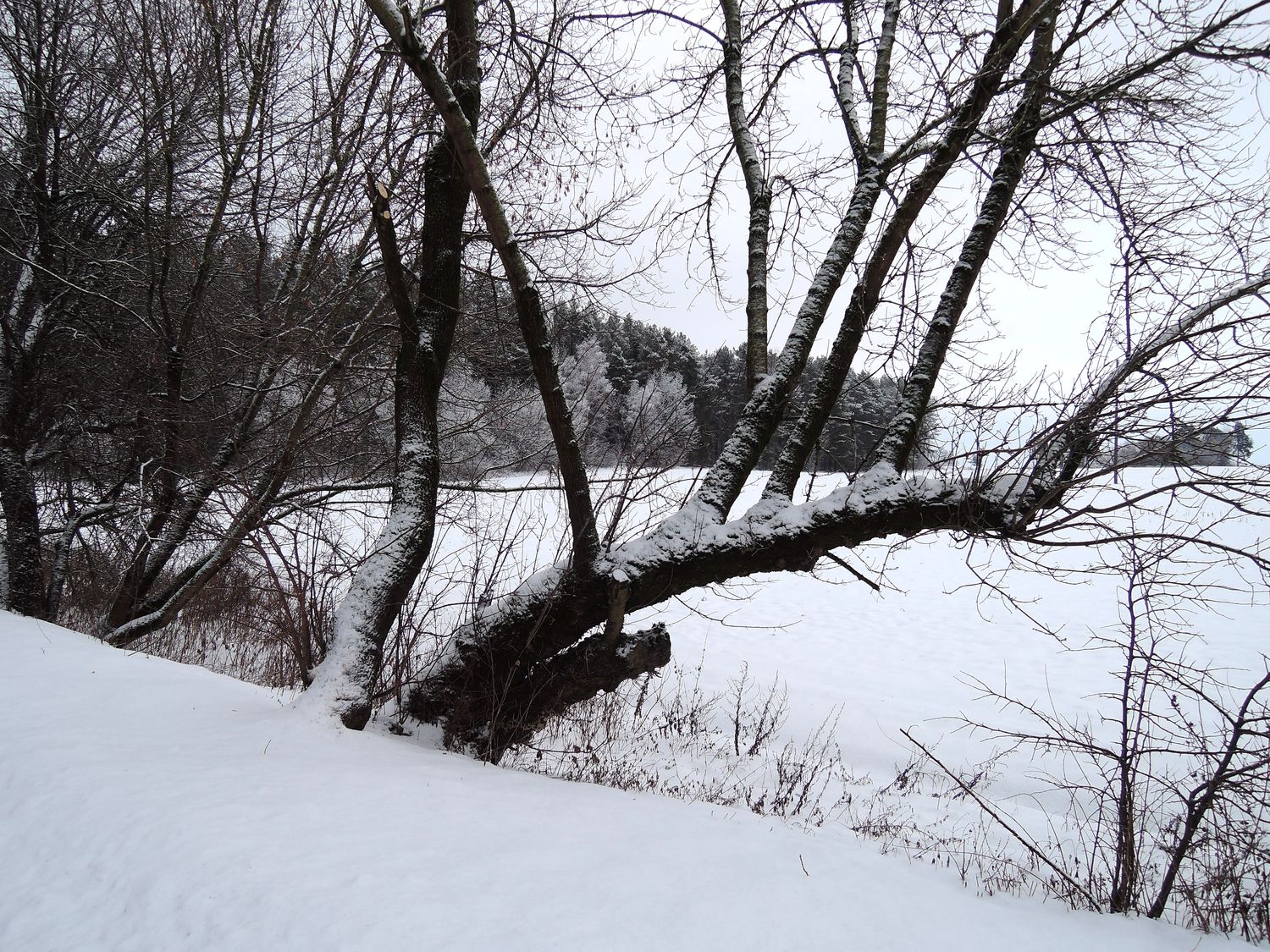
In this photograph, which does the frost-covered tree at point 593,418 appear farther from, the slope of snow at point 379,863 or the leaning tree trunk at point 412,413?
the slope of snow at point 379,863

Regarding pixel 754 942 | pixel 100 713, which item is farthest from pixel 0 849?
pixel 754 942

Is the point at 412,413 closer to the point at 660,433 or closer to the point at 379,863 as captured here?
the point at 660,433

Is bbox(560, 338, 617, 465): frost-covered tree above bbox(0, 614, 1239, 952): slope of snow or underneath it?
above

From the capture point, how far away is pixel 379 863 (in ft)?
5.82

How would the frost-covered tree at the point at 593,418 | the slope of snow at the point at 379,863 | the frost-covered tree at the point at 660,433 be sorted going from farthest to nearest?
the frost-covered tree at the point at 593,418 → the frost-covered tree at the point at 660,433 → the slope of snow at the point at 379,863

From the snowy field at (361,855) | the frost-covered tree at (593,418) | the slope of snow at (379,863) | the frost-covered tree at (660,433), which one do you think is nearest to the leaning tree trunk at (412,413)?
the snowy field at (361,855)

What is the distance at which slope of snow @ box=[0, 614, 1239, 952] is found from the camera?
158 centimetres

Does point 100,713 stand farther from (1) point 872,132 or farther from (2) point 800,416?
(1) point 872,132

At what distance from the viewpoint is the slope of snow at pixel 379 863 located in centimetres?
158

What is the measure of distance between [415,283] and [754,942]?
5.06 meters

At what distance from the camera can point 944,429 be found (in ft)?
11.5

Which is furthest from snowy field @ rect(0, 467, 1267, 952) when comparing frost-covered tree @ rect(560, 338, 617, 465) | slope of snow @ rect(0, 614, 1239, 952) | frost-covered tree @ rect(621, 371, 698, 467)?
frost-covered tree @ rect(560, 338, 617, 465)

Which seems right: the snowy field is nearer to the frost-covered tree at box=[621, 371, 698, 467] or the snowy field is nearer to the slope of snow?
the slope of snow

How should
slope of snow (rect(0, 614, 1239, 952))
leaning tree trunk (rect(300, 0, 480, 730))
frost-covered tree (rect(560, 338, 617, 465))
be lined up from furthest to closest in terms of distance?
frost-covered tree (rect(560, 338, 617, 465)), leaning tree trunk (rect(300, 0, 480, 730)), slope of snow (rect(0, 614, 1239, 952))
